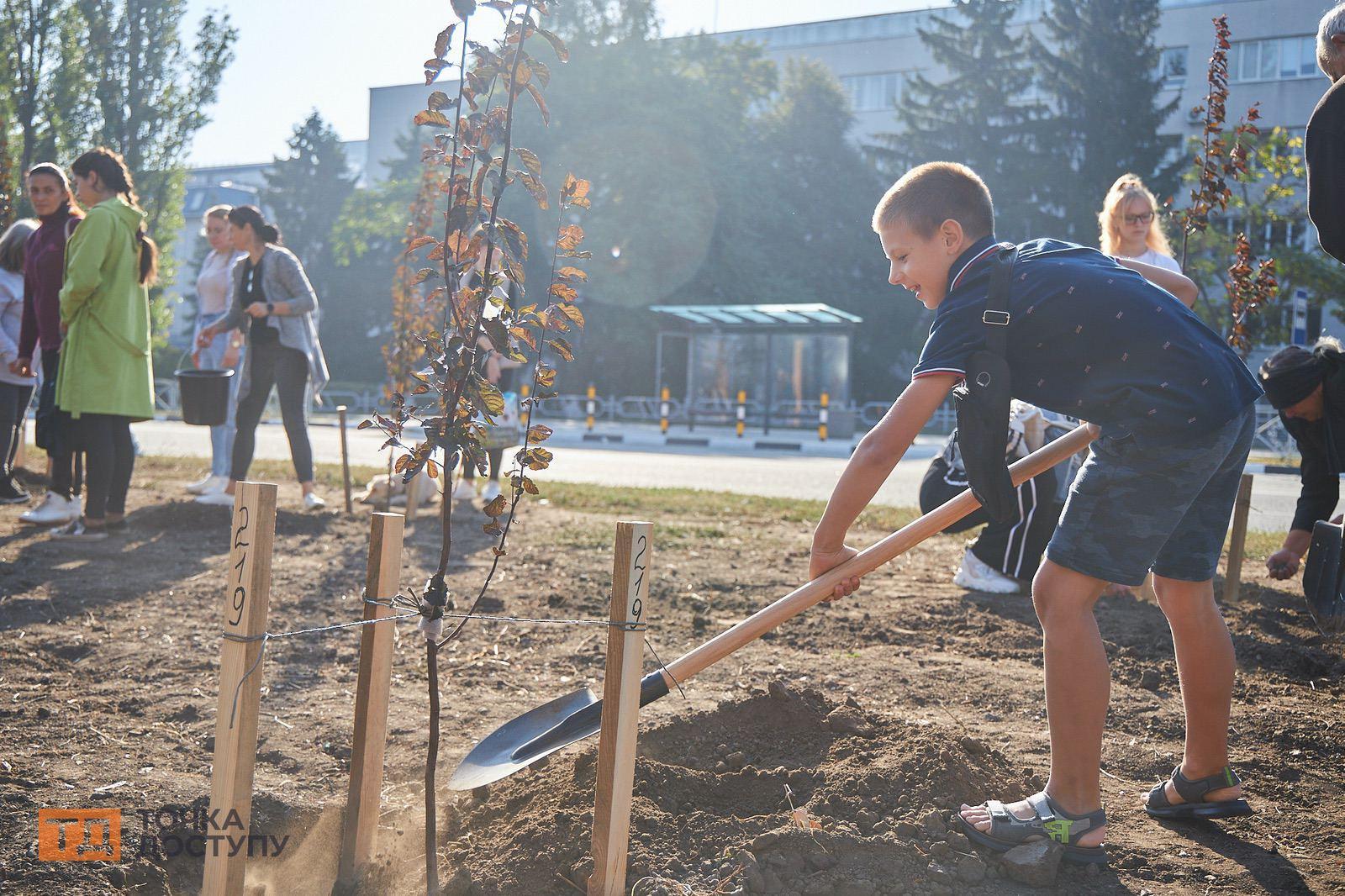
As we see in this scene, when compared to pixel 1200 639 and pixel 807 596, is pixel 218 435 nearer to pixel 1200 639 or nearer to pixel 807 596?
pixel 807 596

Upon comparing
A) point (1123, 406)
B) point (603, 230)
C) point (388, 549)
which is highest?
point (603, 230)

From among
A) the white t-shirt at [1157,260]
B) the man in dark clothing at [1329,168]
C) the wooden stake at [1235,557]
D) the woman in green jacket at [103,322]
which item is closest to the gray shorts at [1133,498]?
the man in dark clothing at [1329,168]

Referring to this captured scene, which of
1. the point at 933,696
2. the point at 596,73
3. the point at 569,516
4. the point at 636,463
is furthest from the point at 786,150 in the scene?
the point at 933,696

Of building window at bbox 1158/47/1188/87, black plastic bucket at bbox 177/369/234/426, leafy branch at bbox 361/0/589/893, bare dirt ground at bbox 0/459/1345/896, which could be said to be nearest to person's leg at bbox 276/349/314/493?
black plastic bucket at bbox 177/369/234/426

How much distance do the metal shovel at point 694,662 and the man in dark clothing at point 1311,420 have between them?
5.56 ft

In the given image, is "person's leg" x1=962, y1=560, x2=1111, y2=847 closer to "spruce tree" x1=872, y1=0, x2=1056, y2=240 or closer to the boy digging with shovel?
the boy digging with shovel

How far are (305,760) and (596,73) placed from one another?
32.5m

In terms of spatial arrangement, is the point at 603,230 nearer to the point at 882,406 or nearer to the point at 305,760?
the point at 882,406

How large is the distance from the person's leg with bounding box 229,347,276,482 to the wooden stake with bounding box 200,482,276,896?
5.25m

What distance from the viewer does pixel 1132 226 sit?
16.3 feet

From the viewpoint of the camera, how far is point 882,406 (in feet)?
95.1

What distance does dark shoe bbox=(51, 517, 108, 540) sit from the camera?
627 centimetres

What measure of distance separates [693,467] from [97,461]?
883 centimetres

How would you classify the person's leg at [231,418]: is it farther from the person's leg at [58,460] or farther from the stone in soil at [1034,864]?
the stone in soil at [1034,864]
